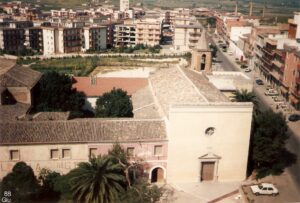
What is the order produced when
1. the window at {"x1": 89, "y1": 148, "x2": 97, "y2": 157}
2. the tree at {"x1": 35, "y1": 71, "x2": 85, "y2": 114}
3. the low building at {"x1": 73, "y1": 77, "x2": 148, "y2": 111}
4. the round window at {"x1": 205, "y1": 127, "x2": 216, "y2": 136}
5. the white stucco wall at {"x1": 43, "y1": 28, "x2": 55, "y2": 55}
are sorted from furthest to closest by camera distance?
the white stucco wall at {"x1": 43, "y1": 28, "x2": 55, "y2": 55}
the low building at {"x1": 73, "y1": 77, "x2": 148, "y2": 111}
the tree at {"x1": 35, "y1": 71, "x2": 85, "y2": 114}
the round window at {"x1": 205, "y1": 127, "x2": 216, "y2": 136}
the window at {"x1": 89, "y1": 148, "x2": 97, "y2": 157}

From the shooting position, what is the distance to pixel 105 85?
61.5 metres

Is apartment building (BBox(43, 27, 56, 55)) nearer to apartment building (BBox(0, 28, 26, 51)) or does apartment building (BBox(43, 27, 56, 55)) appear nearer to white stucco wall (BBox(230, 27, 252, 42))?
apartment building (BBox(0, 28, 26, 51))

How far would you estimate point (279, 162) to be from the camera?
135 ft

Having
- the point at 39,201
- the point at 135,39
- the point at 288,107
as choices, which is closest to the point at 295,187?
the point at 39,201

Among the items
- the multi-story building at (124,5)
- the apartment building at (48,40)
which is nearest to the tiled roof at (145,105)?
the apartment building at (48,40)

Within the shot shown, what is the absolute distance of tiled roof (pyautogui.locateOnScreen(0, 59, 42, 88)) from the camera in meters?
49.5

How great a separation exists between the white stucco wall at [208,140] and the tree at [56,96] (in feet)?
66.0

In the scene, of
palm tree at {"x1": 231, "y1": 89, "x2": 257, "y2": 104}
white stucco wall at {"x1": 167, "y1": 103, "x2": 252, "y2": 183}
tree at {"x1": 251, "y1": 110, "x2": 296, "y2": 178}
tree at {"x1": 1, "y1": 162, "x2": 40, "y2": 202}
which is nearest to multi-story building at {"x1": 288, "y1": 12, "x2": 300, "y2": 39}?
palm tree at {"x1": 231, "y1": 89, "x2": 257, "y2": 104}

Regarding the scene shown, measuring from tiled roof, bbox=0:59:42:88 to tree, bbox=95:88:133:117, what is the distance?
31.1 feet

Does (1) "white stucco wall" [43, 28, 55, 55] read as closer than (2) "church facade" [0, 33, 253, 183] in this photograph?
No

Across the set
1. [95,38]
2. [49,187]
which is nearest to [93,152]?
[49,187]

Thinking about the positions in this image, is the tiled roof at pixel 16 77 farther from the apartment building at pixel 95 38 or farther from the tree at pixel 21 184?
the apartment building at pixel 95 38

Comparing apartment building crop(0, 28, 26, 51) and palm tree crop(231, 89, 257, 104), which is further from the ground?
palm tree crop(231, 89, 257, 104)

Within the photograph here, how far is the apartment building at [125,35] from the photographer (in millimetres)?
134500
